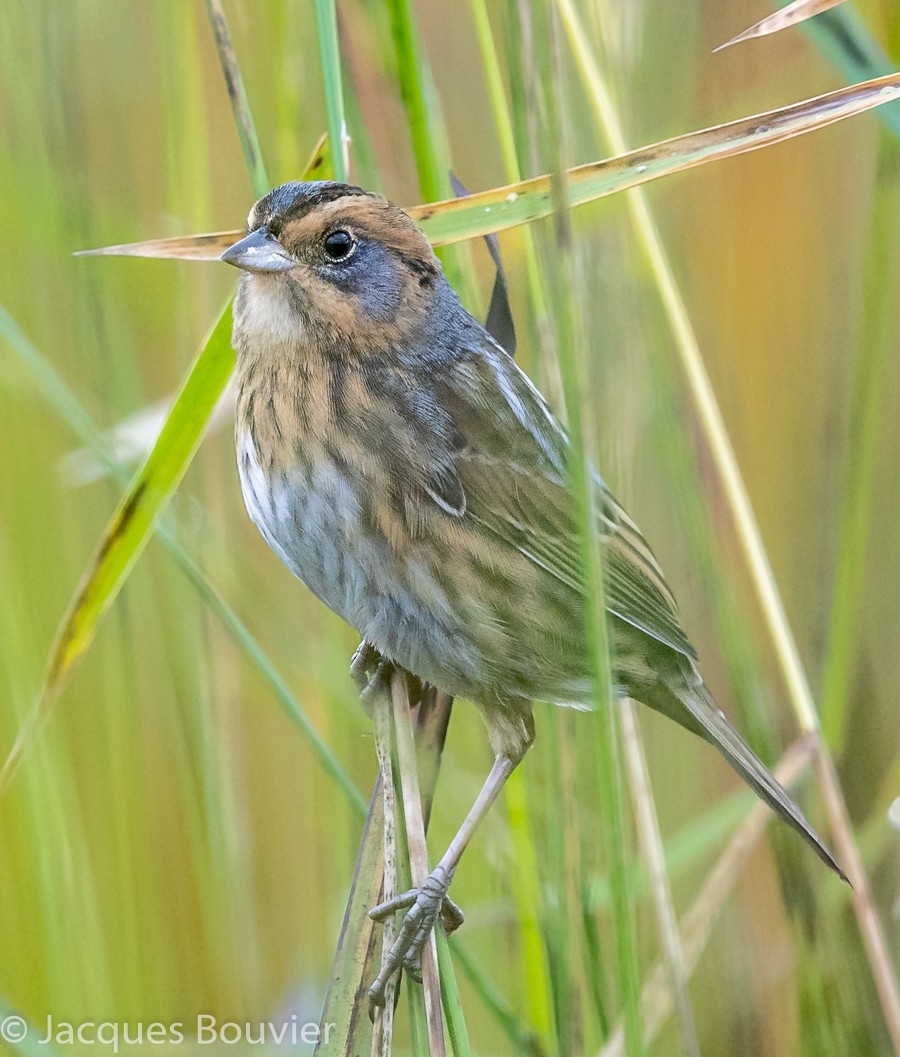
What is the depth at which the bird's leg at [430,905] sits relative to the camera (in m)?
1.18

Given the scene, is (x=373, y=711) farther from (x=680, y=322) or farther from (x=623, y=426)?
(x=680, y=322)

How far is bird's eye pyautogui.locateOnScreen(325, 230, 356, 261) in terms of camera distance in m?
1.27

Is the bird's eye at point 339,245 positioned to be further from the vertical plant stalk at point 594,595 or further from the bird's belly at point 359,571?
the vertical plant stalk at point 594,595

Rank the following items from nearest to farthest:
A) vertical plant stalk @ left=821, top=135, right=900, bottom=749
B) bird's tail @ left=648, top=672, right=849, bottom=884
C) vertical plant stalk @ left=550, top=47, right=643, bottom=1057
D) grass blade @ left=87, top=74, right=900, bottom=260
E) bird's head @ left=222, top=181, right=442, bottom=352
Result: vertical plant stalk @ left=550, top=47, right=643, bottom=1057, grass blade @ left=87, top=74, right=900, bottom=260, bird's head @ left=222, top=181, right=442, bottom=352, bird's tail @ left=648, top=672, right=849, bottom=884, vertical plant stalk @ left=821, top=135, right=900, bottom=749

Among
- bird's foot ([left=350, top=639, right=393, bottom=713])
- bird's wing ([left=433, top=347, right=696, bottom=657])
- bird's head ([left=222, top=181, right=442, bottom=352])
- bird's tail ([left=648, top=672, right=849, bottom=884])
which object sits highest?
bird's head ([left=222, top=181, right=442, bottom=352])

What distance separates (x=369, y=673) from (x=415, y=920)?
349 millimetres

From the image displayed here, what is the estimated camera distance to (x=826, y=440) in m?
1.70

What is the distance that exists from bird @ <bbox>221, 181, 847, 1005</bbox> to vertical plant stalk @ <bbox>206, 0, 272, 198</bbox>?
3 cm

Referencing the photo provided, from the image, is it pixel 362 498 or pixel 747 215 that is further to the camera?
pixel 747 215

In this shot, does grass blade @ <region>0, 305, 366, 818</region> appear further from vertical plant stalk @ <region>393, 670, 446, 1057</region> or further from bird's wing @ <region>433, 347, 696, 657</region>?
bird's wing @ <region>433, 347, 696, 657</region>

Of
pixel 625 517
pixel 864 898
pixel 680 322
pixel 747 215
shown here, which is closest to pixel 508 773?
pixel 625 517

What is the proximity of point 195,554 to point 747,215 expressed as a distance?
915mm

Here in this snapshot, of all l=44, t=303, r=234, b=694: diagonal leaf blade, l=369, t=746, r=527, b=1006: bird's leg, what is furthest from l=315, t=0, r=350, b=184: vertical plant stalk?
l=369, t=746, r=527, b=1006: bird's leg

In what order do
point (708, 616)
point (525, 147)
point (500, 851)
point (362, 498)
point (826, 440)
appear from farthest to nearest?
point (826, 440), point (708, 616), point (500, 851), point (362, 498), point (525, 147)
